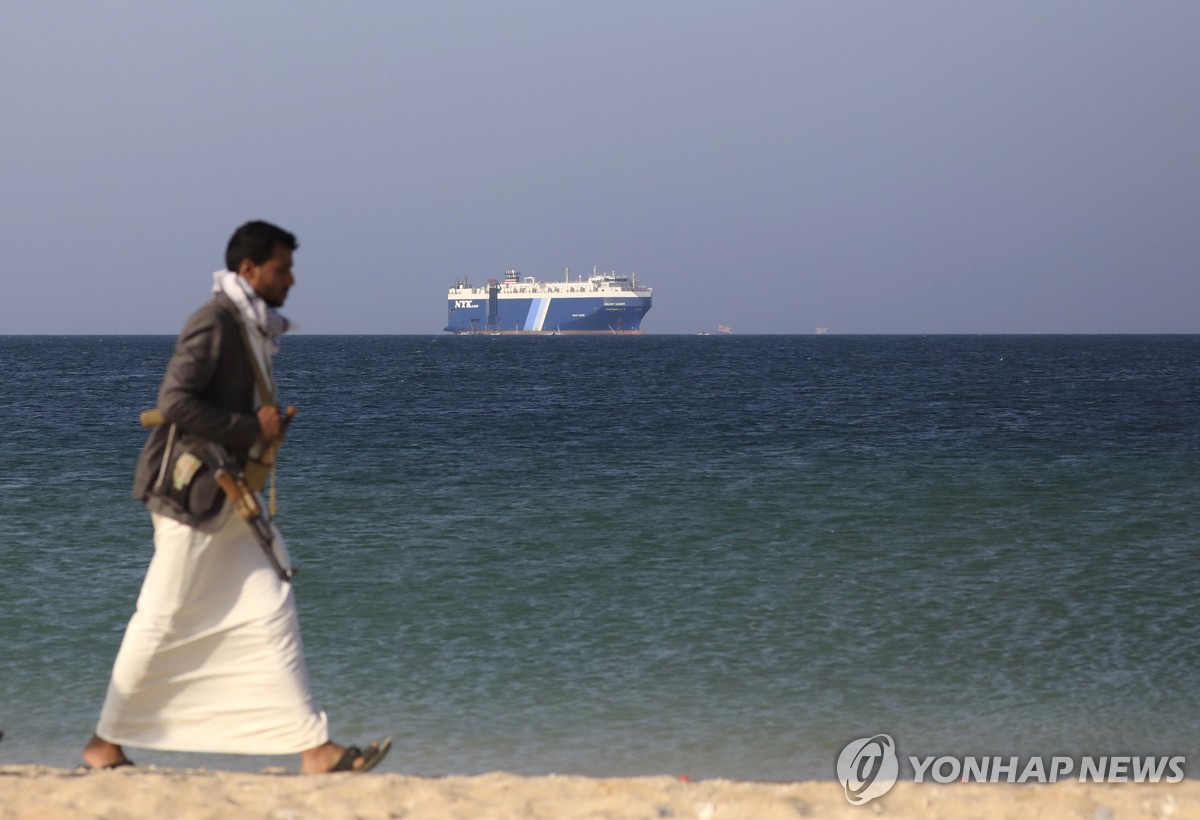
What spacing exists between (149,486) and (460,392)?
44.7 m

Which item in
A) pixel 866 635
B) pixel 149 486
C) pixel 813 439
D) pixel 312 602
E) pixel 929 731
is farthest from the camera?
pixel 813 439

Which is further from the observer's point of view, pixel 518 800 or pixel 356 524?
pixel 356 524

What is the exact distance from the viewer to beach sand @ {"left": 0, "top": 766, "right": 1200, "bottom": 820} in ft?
13.3

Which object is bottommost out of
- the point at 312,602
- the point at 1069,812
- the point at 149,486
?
the point at 312,602

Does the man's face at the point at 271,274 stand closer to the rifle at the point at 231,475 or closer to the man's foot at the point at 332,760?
the rifle at the point at 231,475

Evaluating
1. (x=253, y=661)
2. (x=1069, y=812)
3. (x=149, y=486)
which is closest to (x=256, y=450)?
(x=149, y=486)

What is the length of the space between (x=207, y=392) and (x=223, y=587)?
2.00 ft

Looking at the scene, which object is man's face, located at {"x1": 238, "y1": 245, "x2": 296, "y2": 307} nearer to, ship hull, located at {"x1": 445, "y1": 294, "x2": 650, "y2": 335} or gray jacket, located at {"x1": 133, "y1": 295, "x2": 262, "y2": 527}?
gray jacket, located at {"x1": 133, "y1": 295, "x2": 262, "y2": 527}

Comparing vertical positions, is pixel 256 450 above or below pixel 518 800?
above

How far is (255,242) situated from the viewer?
13.6 feet

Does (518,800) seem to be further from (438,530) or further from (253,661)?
(438,530)

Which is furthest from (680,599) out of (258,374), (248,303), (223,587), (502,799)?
(248,303)

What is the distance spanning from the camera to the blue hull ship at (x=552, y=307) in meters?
177

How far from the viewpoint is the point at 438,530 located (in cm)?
1349
